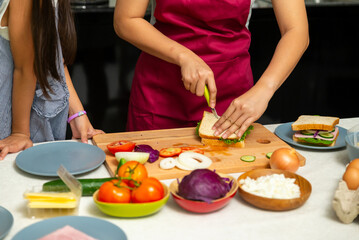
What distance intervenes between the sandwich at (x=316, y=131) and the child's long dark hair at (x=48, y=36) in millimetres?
1005

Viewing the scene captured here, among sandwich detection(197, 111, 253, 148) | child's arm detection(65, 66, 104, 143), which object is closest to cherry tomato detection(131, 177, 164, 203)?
sandwich detection(197, 111, 253, 148)

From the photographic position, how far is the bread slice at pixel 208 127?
6.33 ft

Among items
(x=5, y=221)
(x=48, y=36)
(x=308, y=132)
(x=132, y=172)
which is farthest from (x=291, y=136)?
(x=5, y=221)

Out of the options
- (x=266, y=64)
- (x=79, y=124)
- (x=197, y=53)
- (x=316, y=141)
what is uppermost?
(x=197, y=53)

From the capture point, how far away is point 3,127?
6.70 feet

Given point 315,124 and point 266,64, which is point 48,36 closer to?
point 315,124

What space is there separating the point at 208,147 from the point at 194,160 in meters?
0.22

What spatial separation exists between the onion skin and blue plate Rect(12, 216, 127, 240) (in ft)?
2.10

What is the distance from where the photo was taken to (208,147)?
6.28ft

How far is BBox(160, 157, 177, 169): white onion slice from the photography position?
1674mm

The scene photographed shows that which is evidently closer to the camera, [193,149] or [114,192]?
[114,192]

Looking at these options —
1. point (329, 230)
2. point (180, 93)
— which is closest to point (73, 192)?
point (329, 230)

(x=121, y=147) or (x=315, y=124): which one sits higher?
(x=315, y=124)

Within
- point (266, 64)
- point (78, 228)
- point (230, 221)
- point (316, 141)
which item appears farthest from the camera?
point (266, 64)
